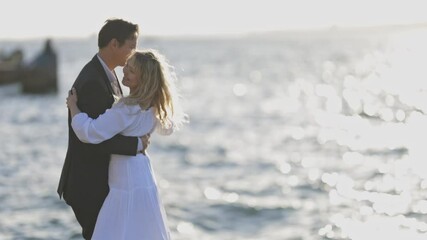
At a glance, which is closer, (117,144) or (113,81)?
(117,144)

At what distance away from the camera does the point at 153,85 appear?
4.72 metres

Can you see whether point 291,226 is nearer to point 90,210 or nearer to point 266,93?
point 90,210

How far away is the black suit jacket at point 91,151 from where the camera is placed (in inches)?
189

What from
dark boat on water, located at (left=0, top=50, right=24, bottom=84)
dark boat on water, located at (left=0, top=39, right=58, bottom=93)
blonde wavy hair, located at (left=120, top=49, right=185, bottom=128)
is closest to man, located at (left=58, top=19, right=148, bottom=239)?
blonde wavy hair, located at (left=120, top=49, right=185, bottom=128)

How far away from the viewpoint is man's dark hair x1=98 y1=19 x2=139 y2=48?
484 centimetres

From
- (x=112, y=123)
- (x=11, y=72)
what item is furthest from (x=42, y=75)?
(x=112, y=123)

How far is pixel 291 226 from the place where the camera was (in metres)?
14.6

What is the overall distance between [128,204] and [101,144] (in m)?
0.38

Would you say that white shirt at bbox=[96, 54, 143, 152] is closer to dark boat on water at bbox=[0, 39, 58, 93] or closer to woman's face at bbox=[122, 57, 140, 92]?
woman's face at bbox=[122, 57, 140, 92]

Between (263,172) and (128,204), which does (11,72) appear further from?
(128,204)

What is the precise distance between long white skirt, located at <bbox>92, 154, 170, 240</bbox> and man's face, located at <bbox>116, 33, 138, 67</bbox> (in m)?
0.56

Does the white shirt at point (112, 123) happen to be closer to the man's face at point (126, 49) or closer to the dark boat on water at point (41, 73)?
the man's face at point (126, 49)

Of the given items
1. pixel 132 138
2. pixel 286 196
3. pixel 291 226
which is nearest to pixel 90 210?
pixel 132 138

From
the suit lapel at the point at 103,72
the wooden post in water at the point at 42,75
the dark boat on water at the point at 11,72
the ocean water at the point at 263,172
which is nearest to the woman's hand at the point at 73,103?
the suit lapel at the point at 103,72
